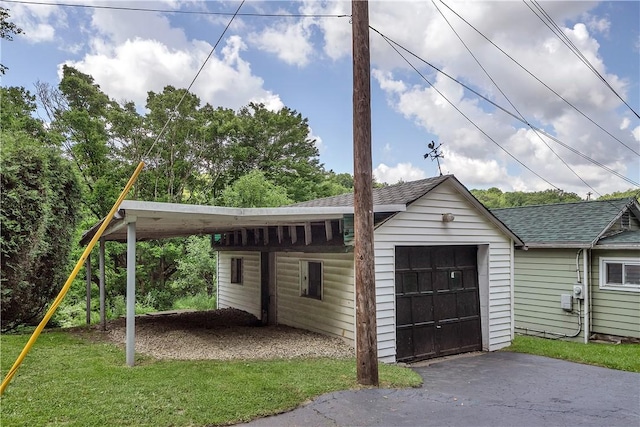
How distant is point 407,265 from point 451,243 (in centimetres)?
106

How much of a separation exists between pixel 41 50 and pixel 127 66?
301 centimetres

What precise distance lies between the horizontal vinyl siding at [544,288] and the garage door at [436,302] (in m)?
3.62

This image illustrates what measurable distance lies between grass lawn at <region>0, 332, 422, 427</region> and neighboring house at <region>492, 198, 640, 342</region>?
6.69 metres

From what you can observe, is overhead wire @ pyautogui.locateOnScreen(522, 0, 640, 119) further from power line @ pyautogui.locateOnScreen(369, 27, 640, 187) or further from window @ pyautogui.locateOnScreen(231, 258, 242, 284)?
window @ pyautogui.locateOnScreen(231, 258, 242, 284)

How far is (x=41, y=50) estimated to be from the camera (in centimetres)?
1449

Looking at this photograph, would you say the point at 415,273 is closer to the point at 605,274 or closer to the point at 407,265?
the point at 407,265

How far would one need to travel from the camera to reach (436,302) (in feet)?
26.3

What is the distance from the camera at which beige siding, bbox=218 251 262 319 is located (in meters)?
11.0

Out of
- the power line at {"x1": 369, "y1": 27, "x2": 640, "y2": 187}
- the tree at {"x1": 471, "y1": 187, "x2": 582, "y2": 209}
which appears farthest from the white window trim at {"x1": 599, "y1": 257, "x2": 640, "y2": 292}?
the tree at {"x1": 471, "y1": 187, "x2": 582, "y2": 209}

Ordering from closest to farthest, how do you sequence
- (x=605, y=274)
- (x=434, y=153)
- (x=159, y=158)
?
(x=605, y=274), (x=434, y=153), (x=159, y=158)

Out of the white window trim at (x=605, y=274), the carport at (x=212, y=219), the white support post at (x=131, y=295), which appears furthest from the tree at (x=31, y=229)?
the white window trim at (x=605, y=274)

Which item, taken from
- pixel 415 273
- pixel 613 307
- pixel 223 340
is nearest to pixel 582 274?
pixel 613 307

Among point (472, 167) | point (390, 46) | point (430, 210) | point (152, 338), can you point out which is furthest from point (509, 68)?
point (472, 167)

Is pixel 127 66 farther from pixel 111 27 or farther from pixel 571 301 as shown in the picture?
pixel 571 301
